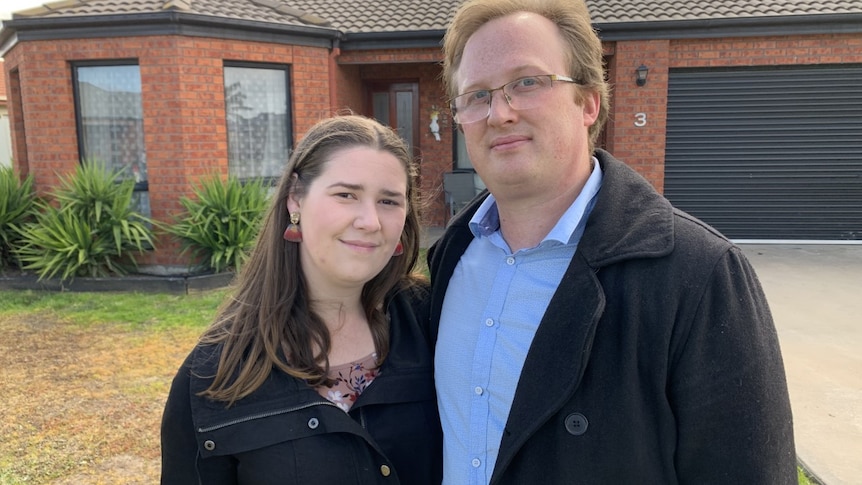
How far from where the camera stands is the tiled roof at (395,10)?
755 cm

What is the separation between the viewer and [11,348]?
209 inches

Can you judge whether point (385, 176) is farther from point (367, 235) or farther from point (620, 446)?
point (620, 446)

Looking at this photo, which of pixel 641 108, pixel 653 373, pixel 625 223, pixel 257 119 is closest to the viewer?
pixel 653 373

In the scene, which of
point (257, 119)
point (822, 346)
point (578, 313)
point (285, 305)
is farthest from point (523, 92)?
point (257, 119)

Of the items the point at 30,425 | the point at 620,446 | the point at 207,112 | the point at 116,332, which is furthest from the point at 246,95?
the point at 620,446

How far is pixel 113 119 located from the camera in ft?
25.8

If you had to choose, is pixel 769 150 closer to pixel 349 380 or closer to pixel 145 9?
pixel 145 9

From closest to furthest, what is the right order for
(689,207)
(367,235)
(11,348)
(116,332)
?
(367,235) → (11,348) → (116,332) → (689,207)

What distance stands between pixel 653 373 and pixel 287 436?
931 millimetres

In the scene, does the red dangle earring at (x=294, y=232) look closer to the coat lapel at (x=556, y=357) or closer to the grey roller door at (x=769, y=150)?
the coat lapel at (x=556, y=357)

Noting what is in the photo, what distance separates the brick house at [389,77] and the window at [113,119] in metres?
0.02

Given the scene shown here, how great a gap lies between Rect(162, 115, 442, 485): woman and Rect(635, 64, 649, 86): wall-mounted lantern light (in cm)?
771

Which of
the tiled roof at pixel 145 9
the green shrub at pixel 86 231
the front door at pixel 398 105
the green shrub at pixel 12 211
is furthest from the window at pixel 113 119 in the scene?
the front door at pixel 398 105

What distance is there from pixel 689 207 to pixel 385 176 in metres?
8.90
